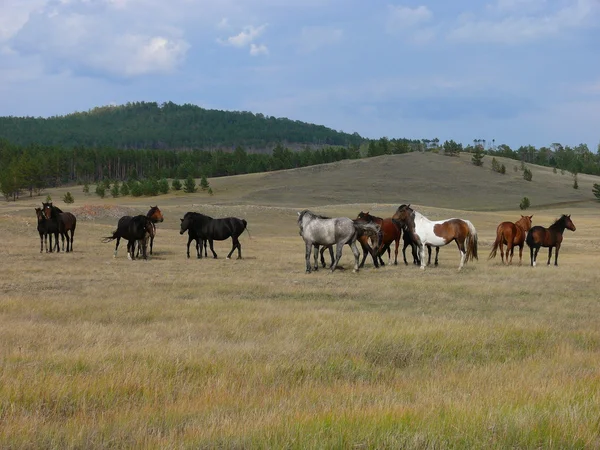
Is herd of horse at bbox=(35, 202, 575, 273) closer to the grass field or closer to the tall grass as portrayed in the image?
the grass field

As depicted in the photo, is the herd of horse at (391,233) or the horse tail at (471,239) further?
the horse tail at (471,239)

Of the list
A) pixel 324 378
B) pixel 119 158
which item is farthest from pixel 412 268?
pixel 119 158

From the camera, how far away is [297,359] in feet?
26.2

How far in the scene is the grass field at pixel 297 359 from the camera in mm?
4871

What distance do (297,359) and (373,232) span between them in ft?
42.1

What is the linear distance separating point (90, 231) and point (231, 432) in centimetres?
3619

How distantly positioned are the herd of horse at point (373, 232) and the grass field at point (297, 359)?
5.46 feet

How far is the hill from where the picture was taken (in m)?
97.7

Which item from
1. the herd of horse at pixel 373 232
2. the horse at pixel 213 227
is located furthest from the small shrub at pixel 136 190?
the horse at pixel 213 227

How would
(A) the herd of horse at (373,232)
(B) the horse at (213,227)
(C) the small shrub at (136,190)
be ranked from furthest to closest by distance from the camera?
(C) the small shrub at (136,190) → (B) the horse at (213,227) → (A) the herd of horse at (373,232)

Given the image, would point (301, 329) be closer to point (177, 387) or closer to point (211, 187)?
point (177, 387)

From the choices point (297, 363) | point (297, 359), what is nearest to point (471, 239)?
point (297, 359)

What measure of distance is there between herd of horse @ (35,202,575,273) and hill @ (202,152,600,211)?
6018 centimetres

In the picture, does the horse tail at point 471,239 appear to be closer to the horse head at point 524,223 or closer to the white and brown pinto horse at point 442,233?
the white and brown pinto horse at point 442,233
